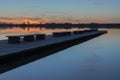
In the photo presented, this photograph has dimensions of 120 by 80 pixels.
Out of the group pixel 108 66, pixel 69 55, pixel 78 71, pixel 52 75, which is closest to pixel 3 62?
pixel 52 75

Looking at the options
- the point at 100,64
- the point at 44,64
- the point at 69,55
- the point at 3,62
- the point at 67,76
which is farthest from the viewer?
the point at 69,55

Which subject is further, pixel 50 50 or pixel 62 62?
pixel 50 50

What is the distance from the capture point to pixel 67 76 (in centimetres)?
1365

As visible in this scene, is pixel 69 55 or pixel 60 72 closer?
pixel 60 72

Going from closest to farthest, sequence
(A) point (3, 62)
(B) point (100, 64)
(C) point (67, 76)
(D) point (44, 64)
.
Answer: (C) point (67, 76) < (A) point (3, 62) < (D) point (44, 64) < (B) point (100, 64)

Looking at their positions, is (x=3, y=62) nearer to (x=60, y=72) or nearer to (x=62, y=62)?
(x=60, y=72)

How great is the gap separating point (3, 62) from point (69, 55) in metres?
7.79

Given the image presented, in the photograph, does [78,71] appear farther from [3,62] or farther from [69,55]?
[69,55]

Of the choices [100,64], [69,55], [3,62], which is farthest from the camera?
[69,55]

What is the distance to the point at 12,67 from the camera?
1439cm

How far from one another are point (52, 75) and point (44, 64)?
284 centimetres

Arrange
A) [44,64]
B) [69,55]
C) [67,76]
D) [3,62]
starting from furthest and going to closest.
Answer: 1. [69,55]
2. [44,64]
3. [3,62]
4. [67,76]

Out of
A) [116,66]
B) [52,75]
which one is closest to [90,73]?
[52,75]

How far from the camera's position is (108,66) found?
17.3 m
